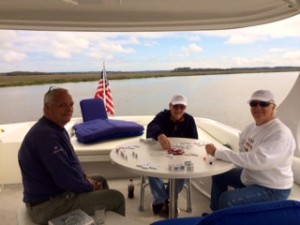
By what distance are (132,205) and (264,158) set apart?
1628 mm

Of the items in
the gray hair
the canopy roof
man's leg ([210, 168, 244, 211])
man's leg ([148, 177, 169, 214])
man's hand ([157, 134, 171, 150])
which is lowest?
man's leg ([148, 177, 169, 214])

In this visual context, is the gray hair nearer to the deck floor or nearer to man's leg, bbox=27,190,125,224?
man's leg, bbox=27,190,125,224

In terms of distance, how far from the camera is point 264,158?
192 cm

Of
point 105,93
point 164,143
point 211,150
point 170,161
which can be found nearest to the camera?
point 170,161

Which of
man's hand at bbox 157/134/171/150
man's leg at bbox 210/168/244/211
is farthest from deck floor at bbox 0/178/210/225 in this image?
man's hand at bbox 157/134/171/150

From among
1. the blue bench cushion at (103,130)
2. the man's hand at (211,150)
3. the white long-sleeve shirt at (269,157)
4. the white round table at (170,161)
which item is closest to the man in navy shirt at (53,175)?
the white round table at (170,161)

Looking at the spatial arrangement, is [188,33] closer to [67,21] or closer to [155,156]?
[67,21]

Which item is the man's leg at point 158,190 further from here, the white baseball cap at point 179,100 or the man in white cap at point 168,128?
Answer: the white baseball cap at point 179,100

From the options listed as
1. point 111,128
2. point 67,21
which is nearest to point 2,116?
point 111,128

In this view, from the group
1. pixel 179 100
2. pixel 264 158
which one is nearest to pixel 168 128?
pixel 179 100

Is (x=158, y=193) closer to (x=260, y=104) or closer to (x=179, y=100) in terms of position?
(x=179, y=100)

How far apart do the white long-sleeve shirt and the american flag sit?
3513 millimetres

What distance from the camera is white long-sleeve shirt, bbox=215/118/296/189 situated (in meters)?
1.94

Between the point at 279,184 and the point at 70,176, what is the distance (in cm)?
144
